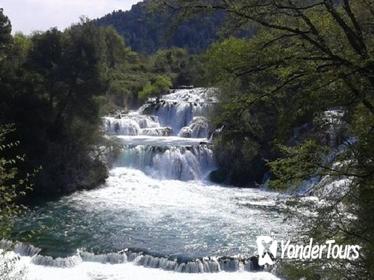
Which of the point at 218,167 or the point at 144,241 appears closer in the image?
the point at 144,241

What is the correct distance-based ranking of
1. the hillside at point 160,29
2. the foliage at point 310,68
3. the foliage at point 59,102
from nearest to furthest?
the foliage at point 310,68 < the hillside at point 160,29 < the foliage at point 59,102

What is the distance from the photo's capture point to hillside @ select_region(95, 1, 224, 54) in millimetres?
5793

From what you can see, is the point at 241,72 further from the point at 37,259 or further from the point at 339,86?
the point at 37,259

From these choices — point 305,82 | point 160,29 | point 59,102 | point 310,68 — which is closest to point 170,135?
point 59,102

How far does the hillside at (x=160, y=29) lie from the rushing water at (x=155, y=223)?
5.78 feet

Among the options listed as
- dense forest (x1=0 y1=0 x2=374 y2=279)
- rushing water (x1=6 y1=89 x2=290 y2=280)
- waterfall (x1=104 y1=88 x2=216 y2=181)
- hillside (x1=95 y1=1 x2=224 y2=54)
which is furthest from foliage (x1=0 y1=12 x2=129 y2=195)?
dense forest (x1=0 y1=0 x2=374 y2=279)

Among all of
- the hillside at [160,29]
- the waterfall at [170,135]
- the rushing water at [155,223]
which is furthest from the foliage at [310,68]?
the waterfall at [170,135]

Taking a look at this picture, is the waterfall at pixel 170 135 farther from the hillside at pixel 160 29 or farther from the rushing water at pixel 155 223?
the hillside at pixel 160 29

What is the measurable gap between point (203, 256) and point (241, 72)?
10.3 meters

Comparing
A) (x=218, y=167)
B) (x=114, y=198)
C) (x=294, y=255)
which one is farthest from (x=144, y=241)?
(x=218, y=167)

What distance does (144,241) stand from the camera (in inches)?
666

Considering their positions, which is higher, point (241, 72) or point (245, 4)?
point (245, 4)

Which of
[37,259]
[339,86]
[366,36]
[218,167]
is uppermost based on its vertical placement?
[366,36]

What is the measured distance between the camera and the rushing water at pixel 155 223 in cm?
1500
